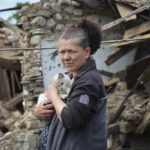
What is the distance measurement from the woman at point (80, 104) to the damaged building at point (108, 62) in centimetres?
183

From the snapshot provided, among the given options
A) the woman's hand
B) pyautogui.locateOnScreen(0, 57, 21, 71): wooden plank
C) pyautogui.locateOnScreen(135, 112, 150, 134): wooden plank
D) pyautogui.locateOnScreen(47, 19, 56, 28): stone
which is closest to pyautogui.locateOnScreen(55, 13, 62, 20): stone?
pyautogui.locateOnScreen(47, 19, 56, 28): stone

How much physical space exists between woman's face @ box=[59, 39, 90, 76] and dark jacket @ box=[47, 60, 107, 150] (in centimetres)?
5

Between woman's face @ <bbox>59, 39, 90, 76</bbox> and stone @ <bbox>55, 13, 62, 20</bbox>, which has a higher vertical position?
stone @ <bbox>55, 13, 62, 20</bbox>

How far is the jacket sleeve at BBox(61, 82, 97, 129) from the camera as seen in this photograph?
116 centimetres

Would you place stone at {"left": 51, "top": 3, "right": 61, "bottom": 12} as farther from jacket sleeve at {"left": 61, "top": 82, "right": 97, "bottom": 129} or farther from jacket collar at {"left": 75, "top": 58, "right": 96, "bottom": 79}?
jacket sleeve at {"left": 61, "top": 82, "right": 97, "bottom": 129}

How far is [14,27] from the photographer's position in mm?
9492

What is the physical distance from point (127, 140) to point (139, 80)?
1.07m

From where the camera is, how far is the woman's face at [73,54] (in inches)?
52.1

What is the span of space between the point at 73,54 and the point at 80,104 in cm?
32

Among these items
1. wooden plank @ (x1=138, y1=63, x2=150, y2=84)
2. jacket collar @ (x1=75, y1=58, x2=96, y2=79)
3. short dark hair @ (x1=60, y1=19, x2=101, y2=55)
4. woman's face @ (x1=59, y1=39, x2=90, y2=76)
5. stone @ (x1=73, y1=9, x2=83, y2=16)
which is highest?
stone @ (x1=73, y1=9, x2=83, y2=16)

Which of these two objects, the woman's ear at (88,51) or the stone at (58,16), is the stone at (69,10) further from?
the woman's ear at (88,51)

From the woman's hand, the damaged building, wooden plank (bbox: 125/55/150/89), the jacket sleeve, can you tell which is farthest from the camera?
wooden plank (bbox: 125/55/150/89)

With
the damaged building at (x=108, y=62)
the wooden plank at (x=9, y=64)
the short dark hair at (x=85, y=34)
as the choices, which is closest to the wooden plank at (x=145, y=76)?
the damaged building at (x=108, y=62)

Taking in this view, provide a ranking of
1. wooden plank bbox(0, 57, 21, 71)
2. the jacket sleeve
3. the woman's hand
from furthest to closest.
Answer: wooden plank bbox(0, 57, 21, 71), the woman's hand, the jacket sleeve
